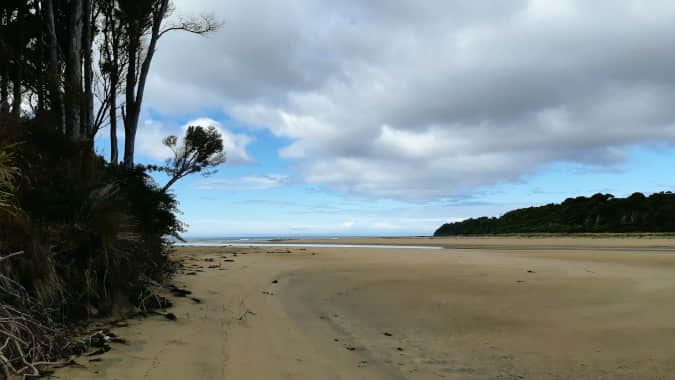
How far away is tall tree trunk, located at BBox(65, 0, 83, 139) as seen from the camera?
9.02 metres

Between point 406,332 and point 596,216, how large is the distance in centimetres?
4661

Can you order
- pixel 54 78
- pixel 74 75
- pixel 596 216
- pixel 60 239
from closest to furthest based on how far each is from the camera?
pixel 60 239, pixel 54 78, pixel 74 75, pixel 596 216

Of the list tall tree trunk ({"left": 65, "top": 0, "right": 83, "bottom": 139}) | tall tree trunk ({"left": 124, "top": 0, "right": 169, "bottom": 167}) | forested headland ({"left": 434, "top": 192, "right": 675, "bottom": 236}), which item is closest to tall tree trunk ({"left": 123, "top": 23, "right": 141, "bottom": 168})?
tall tree trunk ({"left": 124, "top": 0, "right": 169, "bottom": 167})

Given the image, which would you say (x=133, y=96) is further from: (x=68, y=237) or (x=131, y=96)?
(x=68, y=237)

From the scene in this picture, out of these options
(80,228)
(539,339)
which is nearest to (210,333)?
(80,228)

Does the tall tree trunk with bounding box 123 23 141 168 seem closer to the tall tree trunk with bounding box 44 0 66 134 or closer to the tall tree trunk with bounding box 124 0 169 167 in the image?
the tall tree trunk with bounding box 124 0 169 167

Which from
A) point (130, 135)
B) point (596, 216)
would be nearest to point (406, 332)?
point (130, 135)

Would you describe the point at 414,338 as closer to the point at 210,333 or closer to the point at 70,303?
the point at 210,333

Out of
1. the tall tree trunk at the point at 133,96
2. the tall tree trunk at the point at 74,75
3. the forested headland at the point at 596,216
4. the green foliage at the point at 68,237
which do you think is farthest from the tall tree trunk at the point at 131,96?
the forested headland at the point at 596,216

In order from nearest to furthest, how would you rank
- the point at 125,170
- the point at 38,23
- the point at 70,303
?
the point at 70,303 < the point at 125,170 < the point at 38,23

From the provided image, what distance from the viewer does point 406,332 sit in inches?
177

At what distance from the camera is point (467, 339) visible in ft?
13.8

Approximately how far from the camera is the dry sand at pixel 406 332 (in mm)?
3180

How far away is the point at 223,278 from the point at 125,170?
284 centimetres
